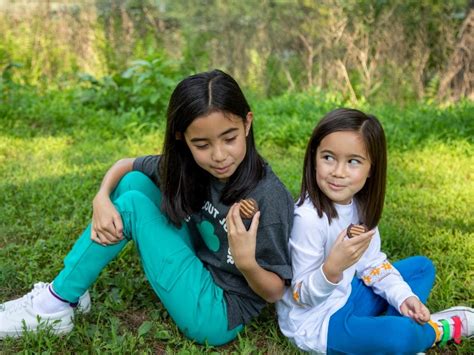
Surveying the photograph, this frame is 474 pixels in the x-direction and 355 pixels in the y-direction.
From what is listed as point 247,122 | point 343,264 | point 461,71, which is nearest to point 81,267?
point 247,122

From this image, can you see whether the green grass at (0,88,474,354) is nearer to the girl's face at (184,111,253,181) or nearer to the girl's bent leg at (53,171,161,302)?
the girl's bent leg at (53,171,161,302)

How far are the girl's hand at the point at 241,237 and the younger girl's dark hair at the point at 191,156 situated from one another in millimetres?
244

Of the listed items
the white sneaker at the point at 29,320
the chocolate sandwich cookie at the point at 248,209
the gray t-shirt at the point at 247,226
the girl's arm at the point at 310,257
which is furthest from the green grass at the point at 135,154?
the chocolate sandwich cookie at the point at 248,209

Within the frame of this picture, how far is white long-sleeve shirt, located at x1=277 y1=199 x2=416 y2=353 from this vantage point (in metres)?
2.04

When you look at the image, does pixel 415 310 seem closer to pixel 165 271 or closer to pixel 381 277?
pixel 381 277

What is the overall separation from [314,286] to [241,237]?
1.03ft

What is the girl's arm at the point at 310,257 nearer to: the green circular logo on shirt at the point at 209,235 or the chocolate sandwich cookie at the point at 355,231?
the chocolate sandwich cookie at the point at 355,231

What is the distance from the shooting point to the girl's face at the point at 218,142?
2.01 metres

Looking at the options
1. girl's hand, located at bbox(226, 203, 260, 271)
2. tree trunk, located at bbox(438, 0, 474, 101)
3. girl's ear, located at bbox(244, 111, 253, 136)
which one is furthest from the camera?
tree trunk, located at bbox(438, 0, 474, 101)

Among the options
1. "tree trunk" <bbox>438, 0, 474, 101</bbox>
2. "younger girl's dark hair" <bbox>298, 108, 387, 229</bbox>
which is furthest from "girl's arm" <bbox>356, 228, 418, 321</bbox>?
"tree trunk" <bbox>438, 0, 474, 101</bbox>

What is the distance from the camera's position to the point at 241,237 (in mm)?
1890

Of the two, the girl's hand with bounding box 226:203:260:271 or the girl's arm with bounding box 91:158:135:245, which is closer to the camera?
the girl's hand with bounding box 226:203:260:271

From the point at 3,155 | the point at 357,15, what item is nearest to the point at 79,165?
the point at 3,155

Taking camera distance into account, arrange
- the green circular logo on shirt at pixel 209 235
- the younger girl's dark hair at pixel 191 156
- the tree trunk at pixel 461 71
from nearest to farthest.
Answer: the younger girl's dark hair at pixel 191 156 → the green circular logo on shirt at pixel 209 235 → the tree trunk at pixel 461 71
